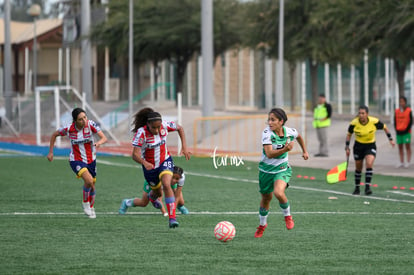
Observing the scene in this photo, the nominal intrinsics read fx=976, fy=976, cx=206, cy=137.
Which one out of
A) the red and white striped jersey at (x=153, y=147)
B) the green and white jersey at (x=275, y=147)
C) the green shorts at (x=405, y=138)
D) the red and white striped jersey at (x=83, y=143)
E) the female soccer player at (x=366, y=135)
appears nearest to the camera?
the green and white jersey at (x=275, y=147)

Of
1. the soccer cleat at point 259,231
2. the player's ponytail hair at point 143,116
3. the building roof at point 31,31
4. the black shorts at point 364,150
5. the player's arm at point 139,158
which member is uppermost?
the building roof at point 31,31

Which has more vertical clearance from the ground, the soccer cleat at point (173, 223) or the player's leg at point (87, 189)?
the player's leg at point (87, 189)

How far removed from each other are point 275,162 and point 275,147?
0.22m

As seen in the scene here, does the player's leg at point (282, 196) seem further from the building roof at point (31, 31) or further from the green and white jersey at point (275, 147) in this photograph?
the building roof at point (31, 31)

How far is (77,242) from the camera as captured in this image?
38.0 feet

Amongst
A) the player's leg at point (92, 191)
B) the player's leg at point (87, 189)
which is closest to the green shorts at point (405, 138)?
the player's leg at point (92, 191)

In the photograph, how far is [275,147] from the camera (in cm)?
1224

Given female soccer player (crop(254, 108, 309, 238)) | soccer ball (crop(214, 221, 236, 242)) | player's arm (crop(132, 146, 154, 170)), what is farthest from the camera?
player's arm (crop(132, 146, 154, 170))

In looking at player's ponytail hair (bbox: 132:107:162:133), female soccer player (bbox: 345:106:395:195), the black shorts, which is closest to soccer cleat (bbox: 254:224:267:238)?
player's ponytail hair (bbox: 132:107:162:133)

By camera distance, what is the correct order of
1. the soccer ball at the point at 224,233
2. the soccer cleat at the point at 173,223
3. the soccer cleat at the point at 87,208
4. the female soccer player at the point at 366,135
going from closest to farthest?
the soccer ball at the point at 224,233 < the soccer cleat at the point at 173,223 < the soccer cleat at the point at 87,208 < the female soccer player at the point at 366,135

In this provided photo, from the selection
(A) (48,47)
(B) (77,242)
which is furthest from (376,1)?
(A) (48,47)

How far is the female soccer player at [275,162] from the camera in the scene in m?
12.1

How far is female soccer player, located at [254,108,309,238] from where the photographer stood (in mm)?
12094

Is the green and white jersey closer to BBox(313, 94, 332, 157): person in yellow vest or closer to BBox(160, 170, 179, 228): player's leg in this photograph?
BBox(160, 170, 179, 228): player's leg
